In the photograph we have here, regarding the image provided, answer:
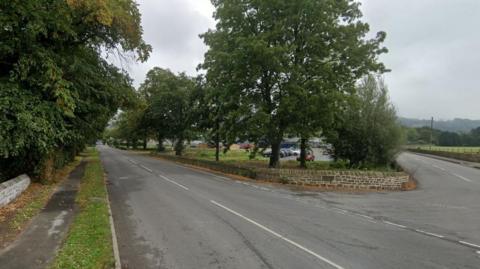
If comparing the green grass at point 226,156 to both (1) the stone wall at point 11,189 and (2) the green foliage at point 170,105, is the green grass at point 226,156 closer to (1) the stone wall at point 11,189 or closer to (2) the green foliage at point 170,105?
(2) the green foliage at point 170,105

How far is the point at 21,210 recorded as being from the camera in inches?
439

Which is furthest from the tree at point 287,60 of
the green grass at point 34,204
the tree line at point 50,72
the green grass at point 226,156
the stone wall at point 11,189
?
the stone wall at point 11,189

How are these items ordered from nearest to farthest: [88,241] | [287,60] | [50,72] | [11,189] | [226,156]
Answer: [88,241] → [11,189] → [50,72] → [287,60] → [226,156]

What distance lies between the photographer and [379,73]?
25953mm

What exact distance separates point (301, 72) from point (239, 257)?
59.4 feet

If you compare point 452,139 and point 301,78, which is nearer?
point 301,78

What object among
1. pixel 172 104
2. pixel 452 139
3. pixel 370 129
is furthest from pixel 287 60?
pixel 452 139

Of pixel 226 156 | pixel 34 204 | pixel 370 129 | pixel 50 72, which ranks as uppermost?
pixel 50 72

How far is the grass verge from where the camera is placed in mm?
8640

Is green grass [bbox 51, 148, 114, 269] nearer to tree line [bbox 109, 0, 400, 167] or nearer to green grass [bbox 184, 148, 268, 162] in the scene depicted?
tree line [bbox 109, 0, 400, 167]

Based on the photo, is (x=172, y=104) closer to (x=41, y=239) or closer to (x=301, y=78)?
(x=301, y=78)

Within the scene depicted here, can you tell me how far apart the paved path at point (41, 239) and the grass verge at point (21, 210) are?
0.20m

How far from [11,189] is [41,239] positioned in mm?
5745

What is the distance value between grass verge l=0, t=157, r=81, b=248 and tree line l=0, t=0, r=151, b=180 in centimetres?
166
